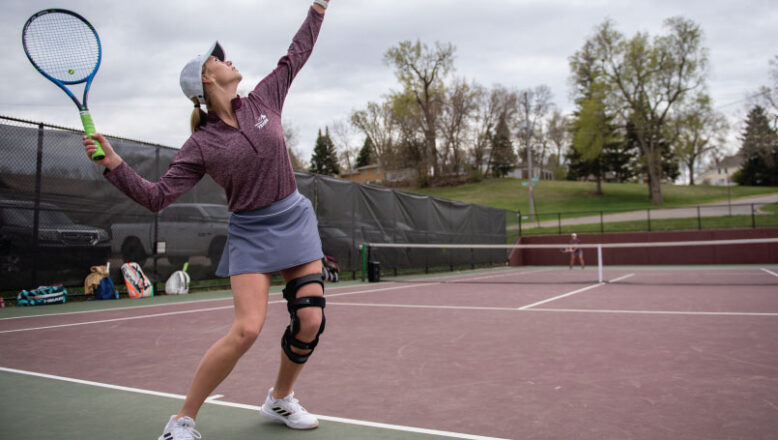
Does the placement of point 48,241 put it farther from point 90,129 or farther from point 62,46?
point 90,129

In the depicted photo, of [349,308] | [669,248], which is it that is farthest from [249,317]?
[669,248]

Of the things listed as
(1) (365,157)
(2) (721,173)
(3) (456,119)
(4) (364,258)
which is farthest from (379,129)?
→ (2) (721,173)

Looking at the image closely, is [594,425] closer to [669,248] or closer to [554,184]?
[669,248]

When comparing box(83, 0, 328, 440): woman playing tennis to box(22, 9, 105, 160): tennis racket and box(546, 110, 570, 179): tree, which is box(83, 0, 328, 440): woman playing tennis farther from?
box(546, 110, 570, 179): tree

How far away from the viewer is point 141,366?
403 cm

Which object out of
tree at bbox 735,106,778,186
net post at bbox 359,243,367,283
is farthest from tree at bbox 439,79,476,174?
net post at bbox 359,243,367,283

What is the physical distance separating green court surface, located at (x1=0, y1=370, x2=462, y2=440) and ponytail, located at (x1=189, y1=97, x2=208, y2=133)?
1.41m

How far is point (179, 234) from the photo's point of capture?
33.9 feet

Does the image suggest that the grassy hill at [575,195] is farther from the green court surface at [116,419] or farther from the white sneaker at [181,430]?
the white sneaker at [181,430]

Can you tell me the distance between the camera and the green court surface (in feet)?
8.43

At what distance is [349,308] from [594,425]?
5.34 m

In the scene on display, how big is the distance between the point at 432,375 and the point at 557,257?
25.6 m

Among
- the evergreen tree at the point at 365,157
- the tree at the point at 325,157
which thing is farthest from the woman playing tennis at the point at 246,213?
the evergreen tree at the point at 365,157

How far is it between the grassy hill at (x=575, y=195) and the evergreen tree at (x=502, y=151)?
570 centimetres
